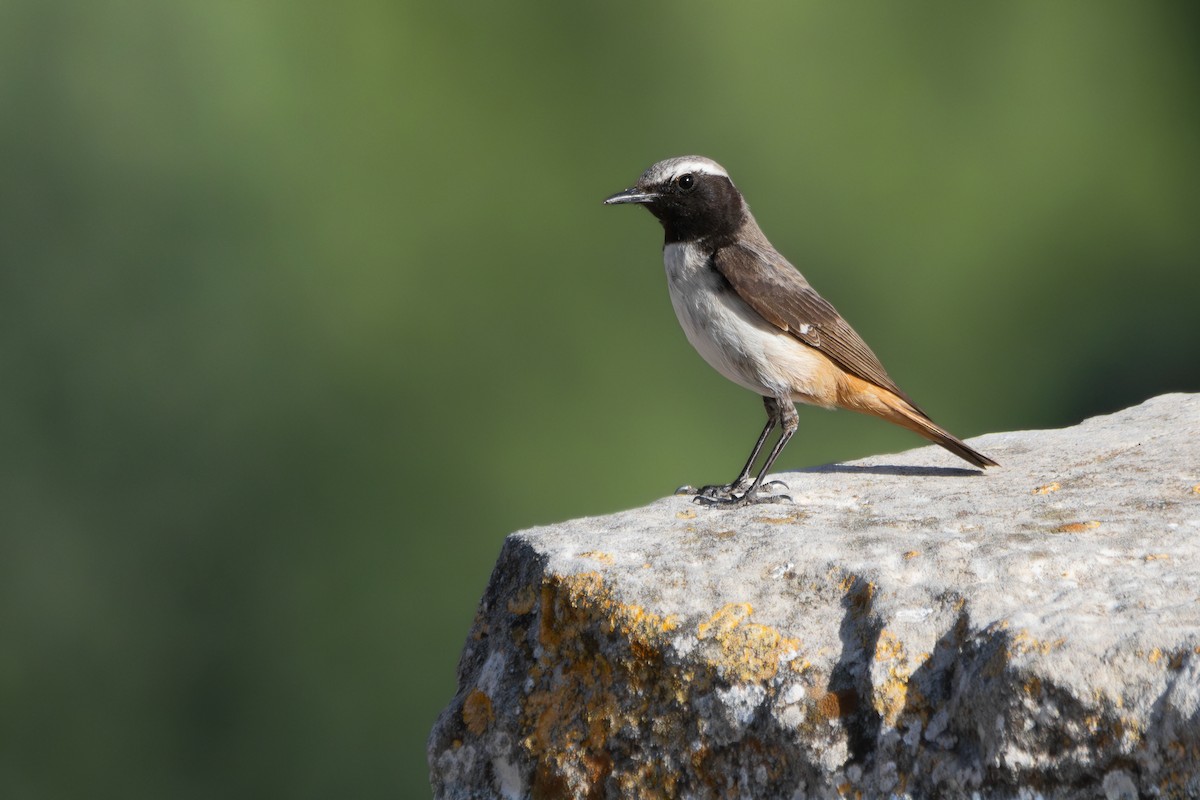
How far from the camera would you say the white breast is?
490 cm

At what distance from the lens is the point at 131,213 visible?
839cm

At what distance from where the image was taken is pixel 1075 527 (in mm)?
2918

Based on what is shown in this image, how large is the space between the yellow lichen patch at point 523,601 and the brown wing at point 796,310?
206 centimetres

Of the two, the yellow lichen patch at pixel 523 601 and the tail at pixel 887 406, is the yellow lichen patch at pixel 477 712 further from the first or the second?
the tail at pixel 887 406

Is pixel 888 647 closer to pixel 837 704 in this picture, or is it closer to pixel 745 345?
pixel 837 704

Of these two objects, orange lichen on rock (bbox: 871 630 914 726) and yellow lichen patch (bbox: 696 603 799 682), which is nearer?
orange lichen on rock (bbox: 871 630 914 726)

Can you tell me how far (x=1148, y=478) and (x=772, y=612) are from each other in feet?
4.38

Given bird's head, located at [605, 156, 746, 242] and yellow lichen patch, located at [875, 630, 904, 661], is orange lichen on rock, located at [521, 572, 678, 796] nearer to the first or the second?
yellow lichen patch, located at [875, 630, 904, 661]

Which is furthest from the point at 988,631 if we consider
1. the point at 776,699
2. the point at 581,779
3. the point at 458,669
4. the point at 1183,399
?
the point at 1183,399

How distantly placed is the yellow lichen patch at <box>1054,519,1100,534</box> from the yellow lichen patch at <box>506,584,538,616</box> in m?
1.23

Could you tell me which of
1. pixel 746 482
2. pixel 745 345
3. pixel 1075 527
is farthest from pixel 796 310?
pixel 1075 527

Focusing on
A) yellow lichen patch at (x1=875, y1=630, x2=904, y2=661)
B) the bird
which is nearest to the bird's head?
the bird

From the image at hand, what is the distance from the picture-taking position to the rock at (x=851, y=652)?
7.22 feet

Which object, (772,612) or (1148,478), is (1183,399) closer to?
(1148,478)
